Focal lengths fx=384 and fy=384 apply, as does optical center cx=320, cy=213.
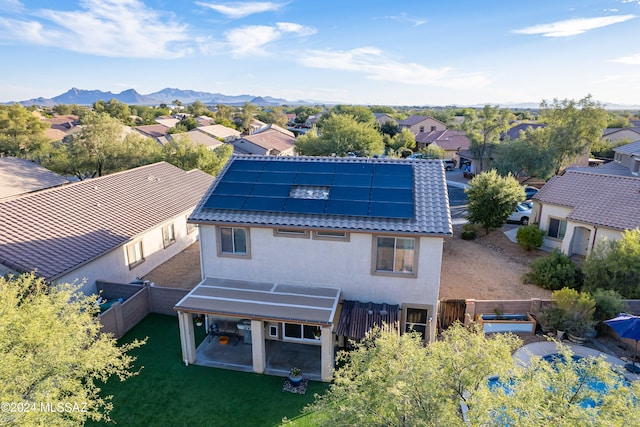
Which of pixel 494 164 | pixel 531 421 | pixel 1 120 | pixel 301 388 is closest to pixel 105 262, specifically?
pixel 301 388

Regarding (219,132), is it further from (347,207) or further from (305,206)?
(347,207)

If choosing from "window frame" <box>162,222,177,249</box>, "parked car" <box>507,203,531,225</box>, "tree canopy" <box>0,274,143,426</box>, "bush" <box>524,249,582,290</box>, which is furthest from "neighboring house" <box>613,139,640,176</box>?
"tree canopy" <box>0,274,143,426</box>

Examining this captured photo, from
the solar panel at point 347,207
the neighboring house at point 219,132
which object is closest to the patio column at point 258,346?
the solar panel at point 347,207

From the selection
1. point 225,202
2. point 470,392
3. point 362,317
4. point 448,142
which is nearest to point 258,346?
point 362,317

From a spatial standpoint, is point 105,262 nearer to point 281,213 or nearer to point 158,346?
point 158,346

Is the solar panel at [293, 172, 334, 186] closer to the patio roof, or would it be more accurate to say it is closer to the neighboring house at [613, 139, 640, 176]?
the patio roof

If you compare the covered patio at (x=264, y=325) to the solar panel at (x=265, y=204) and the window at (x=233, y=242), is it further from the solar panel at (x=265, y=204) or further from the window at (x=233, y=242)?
the solar panel at (x=265, y=204)
